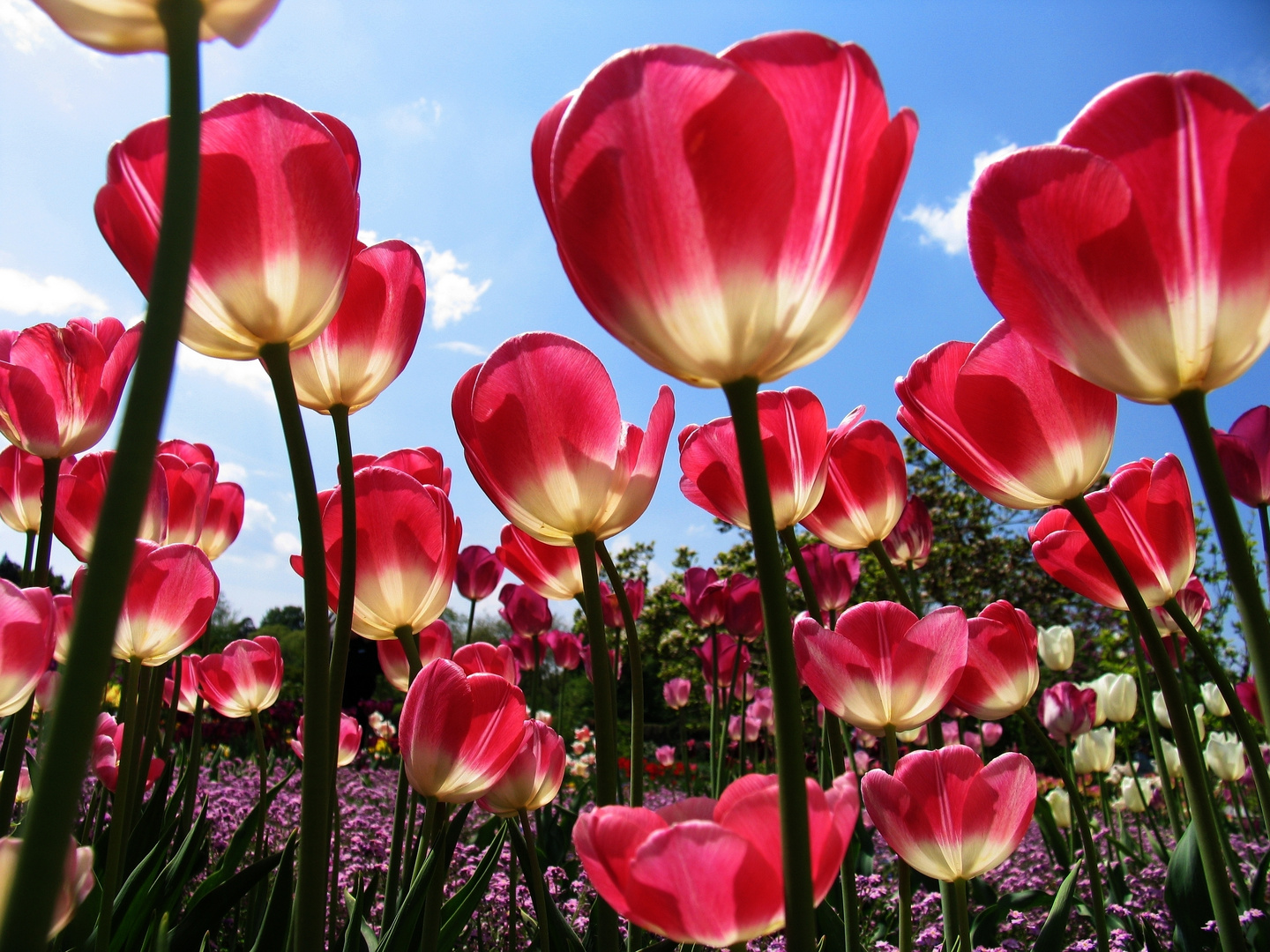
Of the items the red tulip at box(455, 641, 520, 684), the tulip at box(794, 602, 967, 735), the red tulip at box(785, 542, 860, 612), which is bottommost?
the tulip at box(794, 602, 967, 735)

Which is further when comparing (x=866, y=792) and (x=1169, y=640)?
(x=1169, y=640)

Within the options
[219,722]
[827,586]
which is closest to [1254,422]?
[827,586]

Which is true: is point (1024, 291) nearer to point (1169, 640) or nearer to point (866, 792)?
point (866, 792)

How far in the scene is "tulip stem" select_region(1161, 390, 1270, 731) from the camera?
1.55ft

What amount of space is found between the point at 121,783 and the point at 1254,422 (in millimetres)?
2366

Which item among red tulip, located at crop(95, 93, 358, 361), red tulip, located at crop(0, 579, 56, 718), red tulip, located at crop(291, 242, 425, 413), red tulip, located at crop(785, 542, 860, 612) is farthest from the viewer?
red tulip, located at crop(785, 542, 860, 612)

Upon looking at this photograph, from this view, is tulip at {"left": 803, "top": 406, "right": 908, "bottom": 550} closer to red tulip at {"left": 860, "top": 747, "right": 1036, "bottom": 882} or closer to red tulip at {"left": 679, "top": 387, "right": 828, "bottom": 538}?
red tulip at {"left": 679, "top": 387, "right": 828, "bottom": 538}

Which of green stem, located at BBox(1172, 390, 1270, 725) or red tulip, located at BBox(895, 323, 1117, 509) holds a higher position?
red tulip, located at BBox(895, 323, 1117, 509)

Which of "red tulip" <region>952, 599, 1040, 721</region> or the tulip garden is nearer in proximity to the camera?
the tulip garden

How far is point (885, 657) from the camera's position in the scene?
1108 millimetres

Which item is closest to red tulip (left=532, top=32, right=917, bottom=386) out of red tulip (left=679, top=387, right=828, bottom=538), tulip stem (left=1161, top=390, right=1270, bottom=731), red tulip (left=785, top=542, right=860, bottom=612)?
tulip stem (left=1161, top=390, right=1270, bottom=731)

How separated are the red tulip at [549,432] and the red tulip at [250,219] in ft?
0.67

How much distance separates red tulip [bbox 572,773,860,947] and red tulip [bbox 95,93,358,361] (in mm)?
483

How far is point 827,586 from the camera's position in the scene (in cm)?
273
